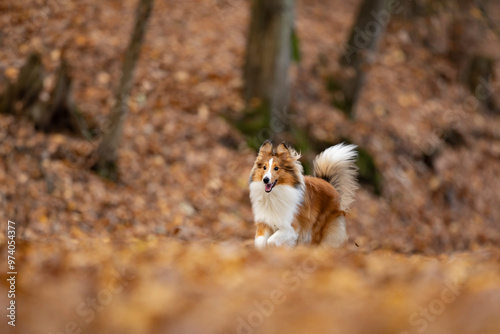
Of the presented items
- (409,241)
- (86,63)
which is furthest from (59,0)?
(409,241)

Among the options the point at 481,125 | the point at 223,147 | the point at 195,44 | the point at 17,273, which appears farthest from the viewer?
the point at 481,125

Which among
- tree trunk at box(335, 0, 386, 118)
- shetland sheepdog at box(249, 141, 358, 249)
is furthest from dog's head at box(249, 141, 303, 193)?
tree trunk at box(335, 0, 386, 118)

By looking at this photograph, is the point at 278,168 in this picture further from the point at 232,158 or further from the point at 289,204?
the point at 232,158

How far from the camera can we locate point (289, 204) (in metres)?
5.02

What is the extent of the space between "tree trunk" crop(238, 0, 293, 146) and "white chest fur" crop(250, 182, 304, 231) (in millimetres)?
5761

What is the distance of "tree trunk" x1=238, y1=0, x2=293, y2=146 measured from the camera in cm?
1091

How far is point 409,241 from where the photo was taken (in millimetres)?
10961

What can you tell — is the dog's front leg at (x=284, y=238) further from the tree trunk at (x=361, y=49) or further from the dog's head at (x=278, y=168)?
the tree trunk at (x=361, y=49)

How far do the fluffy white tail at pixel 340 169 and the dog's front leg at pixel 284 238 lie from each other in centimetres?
89

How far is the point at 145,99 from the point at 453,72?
10.1 metres

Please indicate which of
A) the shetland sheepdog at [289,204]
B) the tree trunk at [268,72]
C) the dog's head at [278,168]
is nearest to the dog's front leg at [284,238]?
the shetland sheepdog at [289,204]

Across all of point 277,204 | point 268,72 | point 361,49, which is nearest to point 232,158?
point 268,72

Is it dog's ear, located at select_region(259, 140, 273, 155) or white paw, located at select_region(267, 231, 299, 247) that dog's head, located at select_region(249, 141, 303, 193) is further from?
white paw, located at select_region(267, 231, 299, 247)

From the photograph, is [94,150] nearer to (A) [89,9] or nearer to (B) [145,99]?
(B) [145,99]
